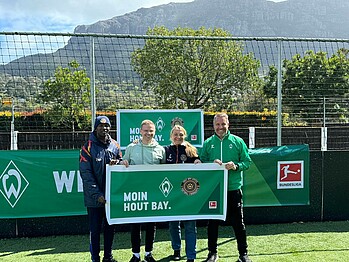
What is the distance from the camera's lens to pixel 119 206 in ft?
14.3

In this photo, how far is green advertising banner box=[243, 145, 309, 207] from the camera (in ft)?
19.5

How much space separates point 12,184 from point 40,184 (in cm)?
38

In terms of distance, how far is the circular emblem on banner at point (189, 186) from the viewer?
4523 mm

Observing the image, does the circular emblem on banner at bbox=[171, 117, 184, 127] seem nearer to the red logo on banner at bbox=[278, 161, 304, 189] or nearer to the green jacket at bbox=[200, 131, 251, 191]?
the green jacket at bbox=[200, 131, 251, 191]

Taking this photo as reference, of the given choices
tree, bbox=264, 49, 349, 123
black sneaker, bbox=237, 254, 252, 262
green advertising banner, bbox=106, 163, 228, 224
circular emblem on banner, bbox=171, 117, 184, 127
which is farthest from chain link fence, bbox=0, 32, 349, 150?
black sneaker, bbox=237, 254, 252, 262

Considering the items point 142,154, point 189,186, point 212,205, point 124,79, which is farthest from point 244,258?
point 124,79

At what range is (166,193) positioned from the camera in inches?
177

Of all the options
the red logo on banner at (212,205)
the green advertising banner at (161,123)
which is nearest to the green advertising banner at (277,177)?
the green advertising banner at (161,123)

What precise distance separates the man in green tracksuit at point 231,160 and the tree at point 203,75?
6.58 feet

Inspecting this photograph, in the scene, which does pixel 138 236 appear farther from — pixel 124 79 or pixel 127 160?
pixel 124 79

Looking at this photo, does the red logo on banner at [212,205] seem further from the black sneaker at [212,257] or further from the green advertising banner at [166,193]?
the black sneaker at [212,257]

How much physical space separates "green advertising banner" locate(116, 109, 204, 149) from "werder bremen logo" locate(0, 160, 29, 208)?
148 cm

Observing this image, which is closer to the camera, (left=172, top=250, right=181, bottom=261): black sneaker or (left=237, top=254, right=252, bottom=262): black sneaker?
(left=237, top=254, right=252, bottom=262): black sneaker

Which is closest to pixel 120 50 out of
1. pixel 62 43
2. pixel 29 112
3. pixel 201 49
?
pixel 62 43
